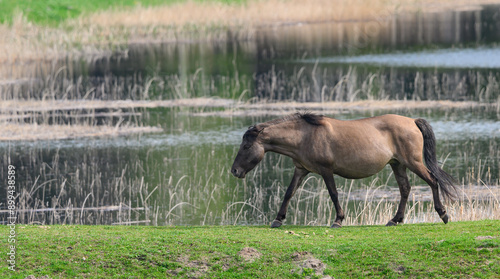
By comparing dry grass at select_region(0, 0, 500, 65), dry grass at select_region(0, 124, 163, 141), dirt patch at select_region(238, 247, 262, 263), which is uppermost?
dry grass at select_region(0, 0, 500, 65)

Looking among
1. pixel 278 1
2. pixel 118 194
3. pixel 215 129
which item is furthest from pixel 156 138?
pixel 278 1

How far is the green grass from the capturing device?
45219 millimetres

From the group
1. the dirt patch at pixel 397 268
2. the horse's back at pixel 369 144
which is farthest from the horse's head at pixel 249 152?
the dirt patch at pixel 397 268

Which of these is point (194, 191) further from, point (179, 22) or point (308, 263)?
point (179, 22)

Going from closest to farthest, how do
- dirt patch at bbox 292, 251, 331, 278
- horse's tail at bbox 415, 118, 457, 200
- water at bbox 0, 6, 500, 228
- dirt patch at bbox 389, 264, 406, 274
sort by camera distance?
1. dirt patch at bbox 389, 264, 406, 274
2. dirt patch at bbox 292, 251, 331, 278
3. horse's tail at bbox 415, 118, 457, 200
4. water at bbox 0, 6, 500, 228

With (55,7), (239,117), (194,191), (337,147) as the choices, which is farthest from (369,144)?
(55,7)

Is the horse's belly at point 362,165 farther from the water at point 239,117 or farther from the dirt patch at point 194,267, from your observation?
the dirt patch at point 194,267

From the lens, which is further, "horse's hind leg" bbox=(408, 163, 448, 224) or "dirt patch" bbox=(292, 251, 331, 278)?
"horse's hind leg" bbox=(408, 163, 448, 224)

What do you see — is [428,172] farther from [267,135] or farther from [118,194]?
[118,194]

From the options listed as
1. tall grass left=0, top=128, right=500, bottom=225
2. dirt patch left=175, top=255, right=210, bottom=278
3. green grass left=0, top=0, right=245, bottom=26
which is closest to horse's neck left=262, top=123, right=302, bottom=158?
tall grass left=0, top=128, right=500, bottom=225

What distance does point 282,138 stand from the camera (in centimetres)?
1044

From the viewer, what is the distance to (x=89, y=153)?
66.3 ft

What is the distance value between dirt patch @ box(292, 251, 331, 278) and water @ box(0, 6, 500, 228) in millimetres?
3828

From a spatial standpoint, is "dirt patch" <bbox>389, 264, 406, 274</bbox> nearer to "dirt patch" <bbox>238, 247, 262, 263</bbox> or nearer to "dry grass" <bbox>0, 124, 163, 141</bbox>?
"dirt patch" <bbox>238, 247, 262, 263</bbox>
